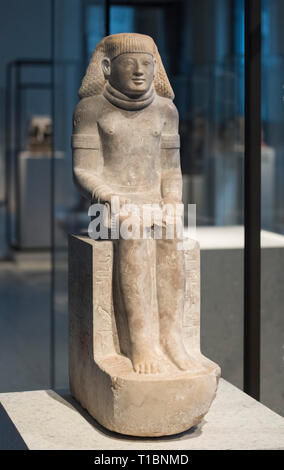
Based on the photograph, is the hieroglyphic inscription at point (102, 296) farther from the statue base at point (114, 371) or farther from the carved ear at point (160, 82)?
the carved ear at point (160, 82)

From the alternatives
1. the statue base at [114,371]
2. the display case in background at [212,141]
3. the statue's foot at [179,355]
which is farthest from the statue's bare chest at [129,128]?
the display case in background at [212,141]

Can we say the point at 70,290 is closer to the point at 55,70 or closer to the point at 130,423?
the point at 130,423

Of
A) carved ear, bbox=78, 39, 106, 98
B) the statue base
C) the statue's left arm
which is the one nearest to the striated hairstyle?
carved ear, bbox=78, 39, 106, 98

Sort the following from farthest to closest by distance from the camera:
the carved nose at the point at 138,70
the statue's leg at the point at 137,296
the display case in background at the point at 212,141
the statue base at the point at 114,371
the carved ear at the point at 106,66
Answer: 1. the display case in background at the point at 212,141
2. the carved ear at the point at 106,66
3. the carved nose at the point at 138,70
4. the statue's leg at the point at 137,296
5. the statue base at the point at 114,371

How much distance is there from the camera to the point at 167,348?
133 inches

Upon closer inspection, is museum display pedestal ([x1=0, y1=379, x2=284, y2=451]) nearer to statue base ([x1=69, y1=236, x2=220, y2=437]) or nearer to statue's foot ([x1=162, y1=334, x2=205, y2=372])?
statue base ([x1=69, y1=236, x2=220, y2=437])

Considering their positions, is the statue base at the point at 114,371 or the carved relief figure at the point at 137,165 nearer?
the statue base at the point at 114,371

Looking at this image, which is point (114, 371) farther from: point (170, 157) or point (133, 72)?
point (133, 72)

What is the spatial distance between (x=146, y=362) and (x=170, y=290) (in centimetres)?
32

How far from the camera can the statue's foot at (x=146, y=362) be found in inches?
128

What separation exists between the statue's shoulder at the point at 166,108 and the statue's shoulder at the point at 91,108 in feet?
0.84

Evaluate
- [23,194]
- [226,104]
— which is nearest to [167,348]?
[226,104]

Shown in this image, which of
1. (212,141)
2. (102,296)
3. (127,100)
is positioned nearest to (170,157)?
(127,100)

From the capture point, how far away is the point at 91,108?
362cm
